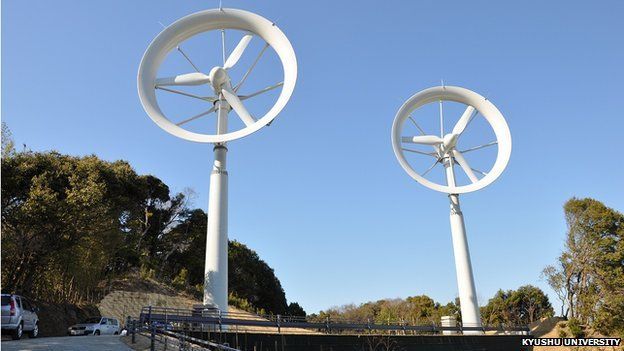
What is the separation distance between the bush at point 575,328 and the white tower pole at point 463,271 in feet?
29.6

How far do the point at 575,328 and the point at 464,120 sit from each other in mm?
18822

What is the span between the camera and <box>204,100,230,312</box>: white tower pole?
2472 centimetres

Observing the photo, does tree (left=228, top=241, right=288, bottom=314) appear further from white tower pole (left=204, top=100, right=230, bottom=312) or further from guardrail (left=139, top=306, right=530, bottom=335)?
guardrail (left=139, top=306, right=530, bottom=335)

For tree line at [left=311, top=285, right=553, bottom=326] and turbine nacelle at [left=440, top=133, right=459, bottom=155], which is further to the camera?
tree line at [left=311, top=285, right=553, bottom=326]

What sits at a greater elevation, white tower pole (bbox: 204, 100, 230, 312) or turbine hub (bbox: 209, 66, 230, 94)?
turbine hub (bbox: 209, 66, 230, 94)

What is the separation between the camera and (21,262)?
27.3m

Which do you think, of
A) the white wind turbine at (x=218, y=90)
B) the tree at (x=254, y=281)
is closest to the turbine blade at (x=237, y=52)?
the white wind turbine at (x=218, y=90)

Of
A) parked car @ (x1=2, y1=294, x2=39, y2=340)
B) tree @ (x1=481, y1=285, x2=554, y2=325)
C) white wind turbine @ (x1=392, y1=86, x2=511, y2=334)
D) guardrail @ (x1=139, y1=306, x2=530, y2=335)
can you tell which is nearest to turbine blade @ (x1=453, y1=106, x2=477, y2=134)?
white wind turbine @ (x1=392, y1=86, x2=511, y2=334)

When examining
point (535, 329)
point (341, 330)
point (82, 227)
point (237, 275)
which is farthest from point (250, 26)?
point (237, 275)

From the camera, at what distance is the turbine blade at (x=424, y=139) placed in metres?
40.5

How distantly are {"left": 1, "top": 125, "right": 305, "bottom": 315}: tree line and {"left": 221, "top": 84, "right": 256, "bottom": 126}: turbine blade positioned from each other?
9.03 m

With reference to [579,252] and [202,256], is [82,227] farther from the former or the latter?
[579,252]

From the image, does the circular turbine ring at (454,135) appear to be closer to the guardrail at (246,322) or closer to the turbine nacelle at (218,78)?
the guardrail at (246,322)

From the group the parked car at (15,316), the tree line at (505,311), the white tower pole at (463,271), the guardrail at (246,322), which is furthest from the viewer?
the tree line at (505,311)
